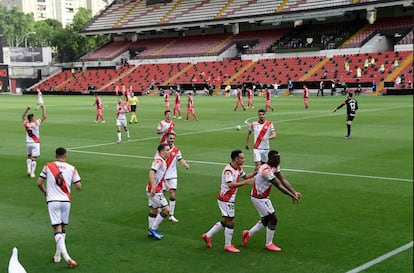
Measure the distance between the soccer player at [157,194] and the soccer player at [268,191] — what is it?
1614 mm

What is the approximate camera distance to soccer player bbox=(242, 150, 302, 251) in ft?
26.3

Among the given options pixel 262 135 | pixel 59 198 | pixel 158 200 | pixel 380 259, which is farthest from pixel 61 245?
pixel 262 135

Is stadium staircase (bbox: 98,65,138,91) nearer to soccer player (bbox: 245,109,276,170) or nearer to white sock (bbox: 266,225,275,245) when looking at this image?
soccer player (bbox: 245,109,276,170)

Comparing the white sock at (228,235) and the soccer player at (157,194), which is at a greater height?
the soccer player at (157,194)

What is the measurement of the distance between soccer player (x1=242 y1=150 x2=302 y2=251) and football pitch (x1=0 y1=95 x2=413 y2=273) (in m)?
0.45

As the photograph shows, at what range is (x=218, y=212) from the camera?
37.2 feet

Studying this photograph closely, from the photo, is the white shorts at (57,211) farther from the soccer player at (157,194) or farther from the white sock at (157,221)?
the white sock at (157,221)

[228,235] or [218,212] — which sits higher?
[228,235]

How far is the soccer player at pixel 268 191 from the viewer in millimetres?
8023

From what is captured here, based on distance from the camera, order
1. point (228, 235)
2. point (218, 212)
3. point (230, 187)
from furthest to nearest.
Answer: point (218, 212) < point (228, 235) < point (230, 187)

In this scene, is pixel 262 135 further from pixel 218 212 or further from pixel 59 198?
pixel 59 198

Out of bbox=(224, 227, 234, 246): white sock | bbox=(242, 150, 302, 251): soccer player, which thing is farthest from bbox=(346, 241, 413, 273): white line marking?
bbox=(224, 227, 234, 246): white sock

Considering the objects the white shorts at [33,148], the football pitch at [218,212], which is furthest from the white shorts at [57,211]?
the white shorts at [33,148]

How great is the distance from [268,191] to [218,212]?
10.4 feet
